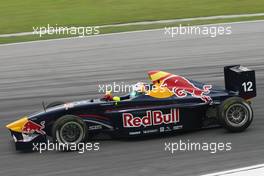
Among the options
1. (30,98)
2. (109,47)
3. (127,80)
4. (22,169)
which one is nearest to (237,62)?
(127,80)

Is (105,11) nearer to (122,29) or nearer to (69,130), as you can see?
(122,29)

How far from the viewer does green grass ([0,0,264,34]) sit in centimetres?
2320

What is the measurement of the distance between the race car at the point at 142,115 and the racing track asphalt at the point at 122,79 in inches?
8.6

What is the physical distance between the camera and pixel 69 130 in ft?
29.8

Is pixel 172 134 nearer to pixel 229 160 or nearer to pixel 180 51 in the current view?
pixel 229 160

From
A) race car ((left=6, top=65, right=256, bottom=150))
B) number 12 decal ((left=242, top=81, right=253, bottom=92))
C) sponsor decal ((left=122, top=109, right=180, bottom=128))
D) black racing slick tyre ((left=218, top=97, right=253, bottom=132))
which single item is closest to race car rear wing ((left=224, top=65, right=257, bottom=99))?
number 12 decal ((left=242, top=81, right=253, bottom=92))

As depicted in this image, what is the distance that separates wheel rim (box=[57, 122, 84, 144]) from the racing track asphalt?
23 cm

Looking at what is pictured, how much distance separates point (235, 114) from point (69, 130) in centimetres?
272

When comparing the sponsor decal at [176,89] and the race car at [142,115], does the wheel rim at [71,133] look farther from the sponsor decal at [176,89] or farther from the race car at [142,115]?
the sponsor decal at [176,89]

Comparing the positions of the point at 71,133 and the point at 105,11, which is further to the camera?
the point at 105,11

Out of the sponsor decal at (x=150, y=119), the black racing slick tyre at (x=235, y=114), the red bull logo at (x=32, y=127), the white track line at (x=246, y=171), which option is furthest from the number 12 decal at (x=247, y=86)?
the red bull logo at (x=32, y=127)

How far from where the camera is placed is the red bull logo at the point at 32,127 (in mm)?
9227

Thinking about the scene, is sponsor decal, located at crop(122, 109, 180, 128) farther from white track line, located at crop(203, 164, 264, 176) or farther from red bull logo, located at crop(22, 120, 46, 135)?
white track line, located at crop(203, 164, 264, 176)

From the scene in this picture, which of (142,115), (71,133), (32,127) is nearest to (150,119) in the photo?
(142,115)
